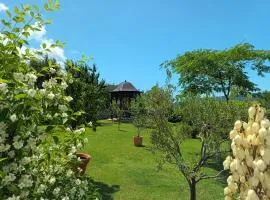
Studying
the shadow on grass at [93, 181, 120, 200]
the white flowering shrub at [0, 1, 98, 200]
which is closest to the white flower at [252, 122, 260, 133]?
the white flowering shrub at [0, 1, 98, 200]

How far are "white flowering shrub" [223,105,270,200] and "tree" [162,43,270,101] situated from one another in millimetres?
26942

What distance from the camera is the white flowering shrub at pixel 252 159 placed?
2.33 meters

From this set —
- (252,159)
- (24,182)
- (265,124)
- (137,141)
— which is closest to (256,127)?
(265,124)

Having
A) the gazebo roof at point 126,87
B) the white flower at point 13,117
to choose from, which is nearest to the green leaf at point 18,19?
the white flower at point 13,117

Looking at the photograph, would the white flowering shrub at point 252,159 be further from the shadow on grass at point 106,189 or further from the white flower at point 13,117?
the shadow on grass at point 106,189

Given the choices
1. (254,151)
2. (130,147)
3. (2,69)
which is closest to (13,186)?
(2,69)

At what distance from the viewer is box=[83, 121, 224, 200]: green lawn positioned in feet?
43.3

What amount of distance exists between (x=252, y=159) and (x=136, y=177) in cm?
1332

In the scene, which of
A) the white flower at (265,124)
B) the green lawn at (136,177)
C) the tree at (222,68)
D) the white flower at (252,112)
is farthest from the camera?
the tree at (222,68)

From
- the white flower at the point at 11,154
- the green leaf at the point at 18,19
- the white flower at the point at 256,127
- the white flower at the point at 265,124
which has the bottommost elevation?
the white flower at the point at 11,154

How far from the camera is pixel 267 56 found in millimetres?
29906

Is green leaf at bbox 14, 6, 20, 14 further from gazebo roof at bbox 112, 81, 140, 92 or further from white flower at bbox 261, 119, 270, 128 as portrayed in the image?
gazebo roof at bbox 112, 81, 140, 92

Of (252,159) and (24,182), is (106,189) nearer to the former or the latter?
Result: (24,182)

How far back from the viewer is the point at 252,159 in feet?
7.80
